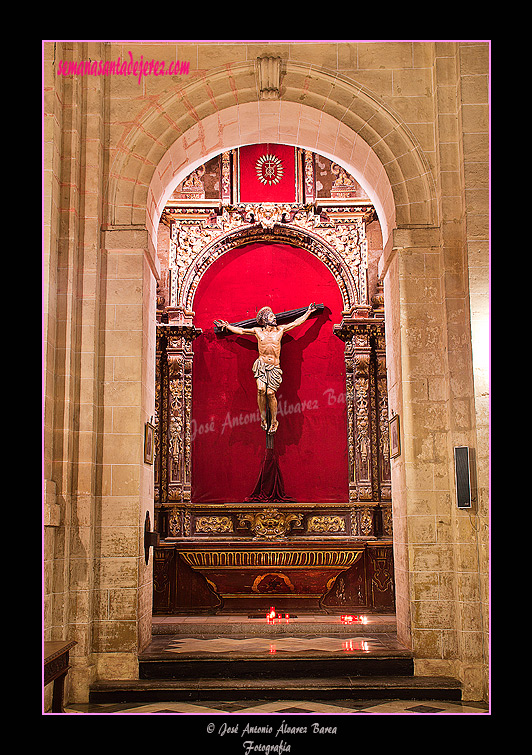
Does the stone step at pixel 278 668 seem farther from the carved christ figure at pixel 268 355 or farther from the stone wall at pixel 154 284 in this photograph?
the carved christ figure at pixel 268 355

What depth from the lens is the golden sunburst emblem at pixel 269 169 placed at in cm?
1152

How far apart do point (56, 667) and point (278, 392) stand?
6628mm

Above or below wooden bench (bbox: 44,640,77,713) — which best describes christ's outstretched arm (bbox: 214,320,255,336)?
above

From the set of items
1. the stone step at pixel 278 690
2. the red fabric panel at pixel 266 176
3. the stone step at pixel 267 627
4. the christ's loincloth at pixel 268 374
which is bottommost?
the stone step at pixel 267 627

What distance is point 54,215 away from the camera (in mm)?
6609

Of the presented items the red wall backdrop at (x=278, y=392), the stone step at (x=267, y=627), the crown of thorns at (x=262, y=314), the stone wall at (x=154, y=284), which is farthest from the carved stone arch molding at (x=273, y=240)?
the stone step at (x=267, y=627)

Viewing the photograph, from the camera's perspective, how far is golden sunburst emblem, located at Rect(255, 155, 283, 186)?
37.8 feet

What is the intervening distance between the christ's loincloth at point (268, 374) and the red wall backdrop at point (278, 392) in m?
0.45

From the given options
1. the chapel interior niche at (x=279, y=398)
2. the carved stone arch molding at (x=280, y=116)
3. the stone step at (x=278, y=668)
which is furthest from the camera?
the chapel interior niche at (x=279, y=398)

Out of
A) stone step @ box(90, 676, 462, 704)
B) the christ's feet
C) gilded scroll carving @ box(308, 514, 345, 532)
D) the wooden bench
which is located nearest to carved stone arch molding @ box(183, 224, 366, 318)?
the christ's feet

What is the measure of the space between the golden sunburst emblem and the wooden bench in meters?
8.01

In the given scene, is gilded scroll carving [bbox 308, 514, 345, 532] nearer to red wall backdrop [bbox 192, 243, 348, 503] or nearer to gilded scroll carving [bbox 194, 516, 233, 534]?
red wall backdrop [bbox 192, 243, 348, 503]

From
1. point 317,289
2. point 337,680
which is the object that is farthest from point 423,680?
point 317,289

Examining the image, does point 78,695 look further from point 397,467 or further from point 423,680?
point 397,467
